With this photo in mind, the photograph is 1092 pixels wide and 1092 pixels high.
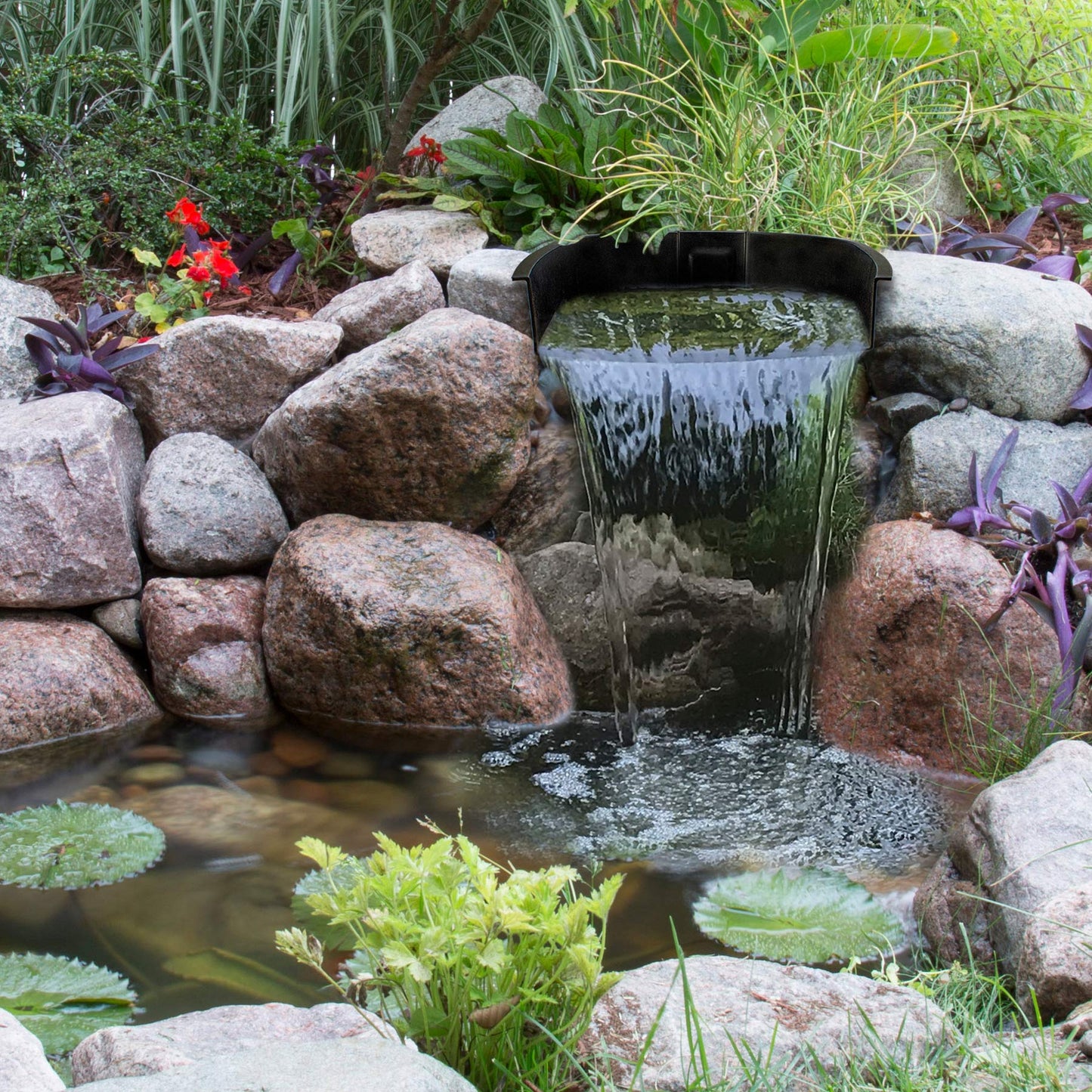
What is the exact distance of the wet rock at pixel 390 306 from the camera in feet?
12.9

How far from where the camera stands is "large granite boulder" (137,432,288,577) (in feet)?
11.7

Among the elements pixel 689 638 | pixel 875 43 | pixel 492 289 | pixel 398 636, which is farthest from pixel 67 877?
pixel 875 43

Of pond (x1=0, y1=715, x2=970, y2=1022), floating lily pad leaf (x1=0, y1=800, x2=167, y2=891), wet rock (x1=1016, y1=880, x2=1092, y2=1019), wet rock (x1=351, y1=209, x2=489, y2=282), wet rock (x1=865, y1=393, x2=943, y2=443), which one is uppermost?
wet rock (x1=351, y1=209, x2=489, y2=282)

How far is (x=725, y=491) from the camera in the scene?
11.5 feet

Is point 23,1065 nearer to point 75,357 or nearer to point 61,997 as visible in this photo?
point 61,997

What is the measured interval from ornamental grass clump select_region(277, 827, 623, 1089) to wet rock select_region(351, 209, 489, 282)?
3.04 m

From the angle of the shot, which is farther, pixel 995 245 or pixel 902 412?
pixel 995 245

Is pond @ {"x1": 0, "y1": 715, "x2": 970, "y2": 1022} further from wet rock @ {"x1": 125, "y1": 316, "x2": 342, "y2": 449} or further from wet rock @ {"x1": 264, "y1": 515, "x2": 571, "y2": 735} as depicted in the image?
wet rock @ {"x1": 125, "y1": 316, "x2": 342, "y2": 449}

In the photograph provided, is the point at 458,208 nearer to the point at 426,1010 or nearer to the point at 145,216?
the point at 145,216

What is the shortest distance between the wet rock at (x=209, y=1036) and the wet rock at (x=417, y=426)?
203 centimetres

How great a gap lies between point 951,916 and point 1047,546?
1342 mm

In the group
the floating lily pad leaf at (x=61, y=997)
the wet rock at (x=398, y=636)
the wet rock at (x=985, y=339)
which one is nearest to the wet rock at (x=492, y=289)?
the wet rock at (x=398, y=636)

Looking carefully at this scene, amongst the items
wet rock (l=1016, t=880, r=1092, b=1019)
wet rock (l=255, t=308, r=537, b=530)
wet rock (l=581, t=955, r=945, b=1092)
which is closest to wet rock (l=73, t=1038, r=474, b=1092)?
wet rock (l=581, t=955, r=945, b=1092)

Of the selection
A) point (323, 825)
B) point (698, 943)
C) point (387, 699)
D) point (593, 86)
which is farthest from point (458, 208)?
point (698, 943)
